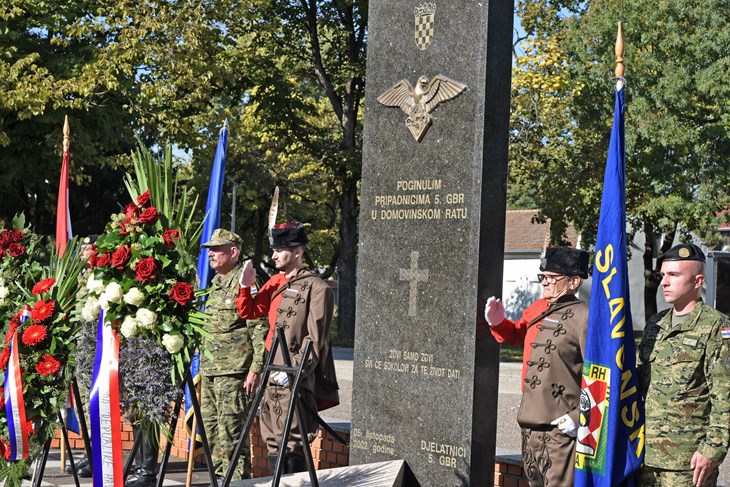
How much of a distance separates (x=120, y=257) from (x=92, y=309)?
0.38 m

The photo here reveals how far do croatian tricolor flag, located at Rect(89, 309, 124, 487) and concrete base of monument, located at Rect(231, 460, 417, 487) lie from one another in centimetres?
67

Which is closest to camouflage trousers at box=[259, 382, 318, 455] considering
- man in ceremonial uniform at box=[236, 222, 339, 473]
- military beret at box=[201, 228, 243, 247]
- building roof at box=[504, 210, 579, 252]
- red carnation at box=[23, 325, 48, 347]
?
man in ceremonial uniform at box=[236, 222, 339, 473]

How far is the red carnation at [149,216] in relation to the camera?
5.46 metres

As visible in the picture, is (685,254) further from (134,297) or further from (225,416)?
(225,416)

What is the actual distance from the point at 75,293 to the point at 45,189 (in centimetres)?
1788

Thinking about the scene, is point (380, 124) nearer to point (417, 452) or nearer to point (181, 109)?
point (417, 452)

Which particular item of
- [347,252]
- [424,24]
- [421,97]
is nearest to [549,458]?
[421,97]

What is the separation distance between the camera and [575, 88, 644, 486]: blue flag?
17.6 ft

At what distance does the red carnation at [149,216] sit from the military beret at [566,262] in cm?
221

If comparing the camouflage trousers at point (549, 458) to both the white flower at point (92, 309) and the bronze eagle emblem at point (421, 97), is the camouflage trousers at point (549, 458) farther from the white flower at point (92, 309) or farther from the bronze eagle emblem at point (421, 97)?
the white flower at point (92, 309)

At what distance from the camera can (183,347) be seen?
5.38 m

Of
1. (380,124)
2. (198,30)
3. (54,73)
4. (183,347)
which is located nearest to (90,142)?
(54,73)

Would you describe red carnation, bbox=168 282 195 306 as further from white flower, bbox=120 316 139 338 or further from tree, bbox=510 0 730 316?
tree, bbox=510 0 730 316

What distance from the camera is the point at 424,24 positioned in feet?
23.0
